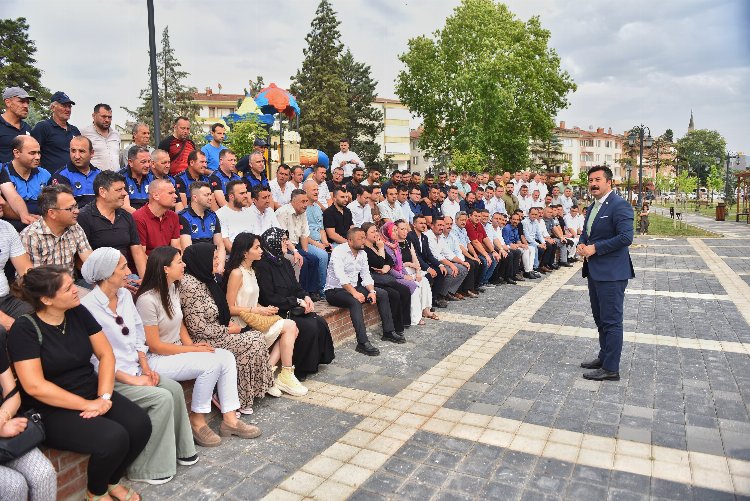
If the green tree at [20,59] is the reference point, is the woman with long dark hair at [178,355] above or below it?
below

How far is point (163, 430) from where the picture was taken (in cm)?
368

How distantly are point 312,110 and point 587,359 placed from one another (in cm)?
3997

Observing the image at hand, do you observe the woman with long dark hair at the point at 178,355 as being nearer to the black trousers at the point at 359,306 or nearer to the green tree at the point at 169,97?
the black trousers at the point at 359,306

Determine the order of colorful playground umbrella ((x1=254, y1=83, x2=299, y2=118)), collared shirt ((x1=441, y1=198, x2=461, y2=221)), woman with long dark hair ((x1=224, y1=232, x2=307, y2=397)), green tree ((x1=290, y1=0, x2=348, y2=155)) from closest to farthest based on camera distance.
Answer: woman with long dark hair ((x1=224, y1=232, x2=307, y2=397)), collared shirt ((x1=441, y1=198, x2=461, y2=221)), colorful playground umbrella ((x1=254, y1=83, x2=299, y2=118)), green tree ((x1=290, y1=0, x2=348, y2=155))

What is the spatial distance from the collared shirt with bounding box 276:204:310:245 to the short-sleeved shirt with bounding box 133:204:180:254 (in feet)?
7.86

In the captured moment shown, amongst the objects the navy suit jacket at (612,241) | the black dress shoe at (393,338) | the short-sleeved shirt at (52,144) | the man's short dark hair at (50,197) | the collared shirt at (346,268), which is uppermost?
the short-sleeved shirt at (52,144)

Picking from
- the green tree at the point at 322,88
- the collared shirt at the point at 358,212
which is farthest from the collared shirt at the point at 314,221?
the green tree at the point at 322,88

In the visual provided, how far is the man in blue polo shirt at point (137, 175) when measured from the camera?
19.6 ft

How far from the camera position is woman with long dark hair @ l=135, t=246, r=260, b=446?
4.17 metres

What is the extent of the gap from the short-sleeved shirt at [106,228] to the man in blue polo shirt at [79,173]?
0.67m

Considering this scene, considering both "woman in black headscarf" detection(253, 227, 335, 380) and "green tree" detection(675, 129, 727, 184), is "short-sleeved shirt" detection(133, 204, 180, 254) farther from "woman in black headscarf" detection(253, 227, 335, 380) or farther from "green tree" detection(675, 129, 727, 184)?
"green tree" detection(675, 129, 727, 184)

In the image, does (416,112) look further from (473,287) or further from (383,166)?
(473,287)

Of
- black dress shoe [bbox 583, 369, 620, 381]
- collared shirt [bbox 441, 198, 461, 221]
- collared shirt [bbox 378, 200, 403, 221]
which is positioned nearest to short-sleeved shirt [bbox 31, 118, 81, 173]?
collared shirt [bbox 378, 200, 403, 221]

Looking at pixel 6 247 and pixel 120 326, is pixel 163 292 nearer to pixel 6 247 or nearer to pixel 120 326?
pixel 120 326
